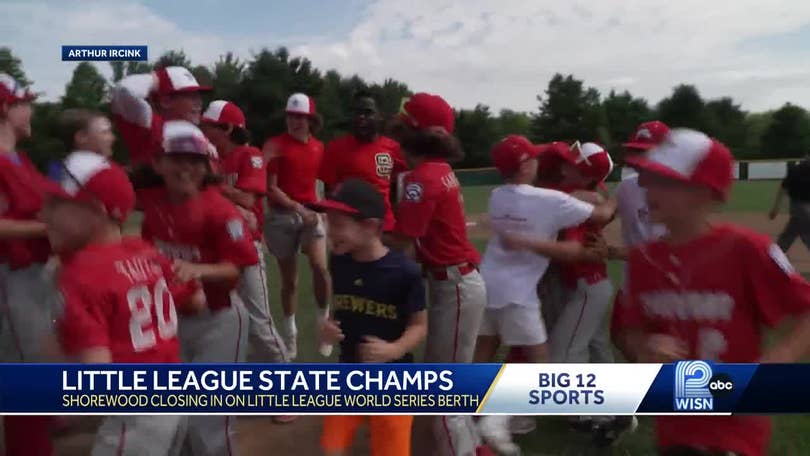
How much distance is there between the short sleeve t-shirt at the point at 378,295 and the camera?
9.24 feet

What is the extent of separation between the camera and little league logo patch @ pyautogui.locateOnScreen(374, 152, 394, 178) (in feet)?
18.1

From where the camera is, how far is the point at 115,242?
7.90 ft

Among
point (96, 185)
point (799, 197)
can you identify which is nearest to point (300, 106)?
point (96, 185)

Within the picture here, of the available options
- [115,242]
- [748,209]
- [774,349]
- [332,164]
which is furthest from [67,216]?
[748,209]

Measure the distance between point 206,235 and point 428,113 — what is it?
4.19 feet

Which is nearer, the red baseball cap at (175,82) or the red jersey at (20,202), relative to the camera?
the red jersey at (20,202)

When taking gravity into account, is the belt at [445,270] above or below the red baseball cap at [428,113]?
below

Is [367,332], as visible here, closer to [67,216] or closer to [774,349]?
[67,216]

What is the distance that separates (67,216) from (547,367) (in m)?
2.37

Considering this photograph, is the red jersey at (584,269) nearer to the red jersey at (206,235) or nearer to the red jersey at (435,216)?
the red jersey at (435,216)

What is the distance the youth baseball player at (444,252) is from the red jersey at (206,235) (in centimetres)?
78

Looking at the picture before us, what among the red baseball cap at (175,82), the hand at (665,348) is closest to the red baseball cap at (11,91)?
the red baseball cap at (175,82)

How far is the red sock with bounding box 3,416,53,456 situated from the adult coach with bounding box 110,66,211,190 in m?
1.22

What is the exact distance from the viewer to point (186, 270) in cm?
276
